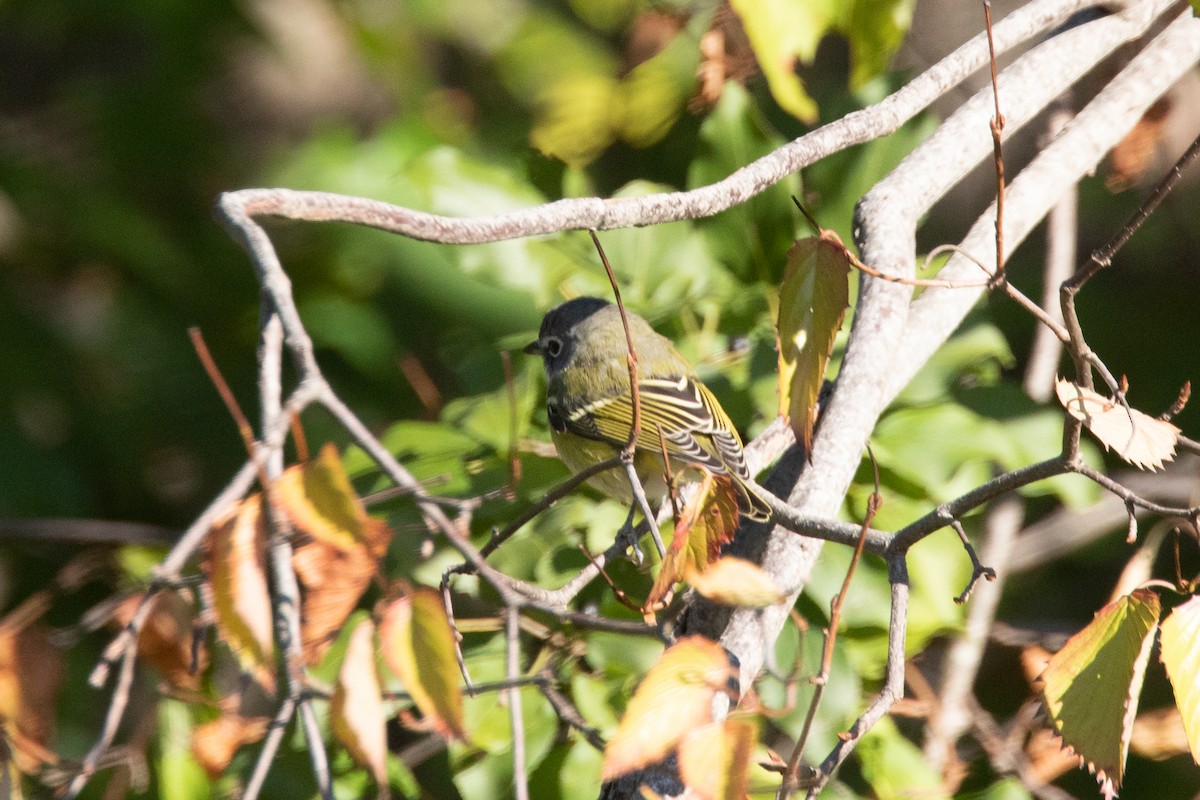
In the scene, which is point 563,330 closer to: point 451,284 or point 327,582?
point 451,284

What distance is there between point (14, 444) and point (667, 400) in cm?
203

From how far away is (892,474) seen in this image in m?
2.29

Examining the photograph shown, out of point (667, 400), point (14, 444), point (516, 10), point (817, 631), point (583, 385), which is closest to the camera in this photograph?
point (817, 631)

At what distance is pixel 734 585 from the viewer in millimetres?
1389

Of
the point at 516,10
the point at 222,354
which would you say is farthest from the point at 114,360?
the point at 516,10

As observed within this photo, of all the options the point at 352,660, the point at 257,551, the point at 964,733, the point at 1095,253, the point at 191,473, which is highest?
the point at 1095,253

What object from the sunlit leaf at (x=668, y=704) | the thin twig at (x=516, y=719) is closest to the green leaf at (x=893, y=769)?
the sunlit leaf at (x=668, y=704)

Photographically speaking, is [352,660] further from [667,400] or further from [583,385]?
[583,385]

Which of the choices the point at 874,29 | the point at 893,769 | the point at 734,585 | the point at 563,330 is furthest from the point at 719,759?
the point at 563,330

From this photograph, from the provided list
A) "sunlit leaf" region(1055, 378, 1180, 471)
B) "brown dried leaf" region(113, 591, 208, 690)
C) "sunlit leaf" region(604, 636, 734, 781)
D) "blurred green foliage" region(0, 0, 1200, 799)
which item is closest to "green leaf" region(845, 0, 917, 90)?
"blurred green foliage" region(0, 0, 1200, 799)

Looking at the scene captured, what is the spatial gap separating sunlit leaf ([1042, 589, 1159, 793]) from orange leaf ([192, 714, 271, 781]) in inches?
55.9

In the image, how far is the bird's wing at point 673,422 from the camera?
241 cm

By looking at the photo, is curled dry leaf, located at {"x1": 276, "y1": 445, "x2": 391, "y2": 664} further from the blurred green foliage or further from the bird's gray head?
the bird's gray head

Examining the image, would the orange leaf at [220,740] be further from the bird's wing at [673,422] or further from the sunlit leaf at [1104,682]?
the sunlit leaf at [1104,682]
